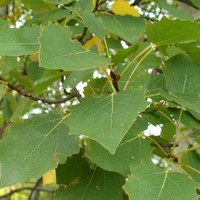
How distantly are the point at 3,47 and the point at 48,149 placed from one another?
27cm

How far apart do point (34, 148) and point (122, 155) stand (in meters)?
0.23

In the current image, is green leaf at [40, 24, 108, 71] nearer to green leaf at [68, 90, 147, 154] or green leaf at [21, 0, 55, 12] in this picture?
green leaf at [68, 90, 147, 154]

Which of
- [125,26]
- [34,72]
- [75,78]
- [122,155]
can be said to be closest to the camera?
[122,155]

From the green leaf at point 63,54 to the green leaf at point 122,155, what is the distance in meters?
0.28

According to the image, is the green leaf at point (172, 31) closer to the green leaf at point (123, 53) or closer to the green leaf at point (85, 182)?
the green leaf at point (123, 53)

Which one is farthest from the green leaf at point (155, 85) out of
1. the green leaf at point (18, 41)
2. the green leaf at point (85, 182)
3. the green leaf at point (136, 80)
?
the green leaf at point (18, 41)

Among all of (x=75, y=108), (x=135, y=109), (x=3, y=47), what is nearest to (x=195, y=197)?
(x=135, y=109)

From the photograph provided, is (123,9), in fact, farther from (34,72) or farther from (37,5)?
(34,72)

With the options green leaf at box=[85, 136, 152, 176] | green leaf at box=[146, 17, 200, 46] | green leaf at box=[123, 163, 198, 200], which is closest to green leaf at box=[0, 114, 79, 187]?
green leaf at box=[85, 136, 152, 176]

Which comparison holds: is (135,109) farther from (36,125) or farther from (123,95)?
(36,125)

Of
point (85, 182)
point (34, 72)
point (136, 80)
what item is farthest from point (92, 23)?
point (34, 72)

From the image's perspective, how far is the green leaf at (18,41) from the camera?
3.57ft

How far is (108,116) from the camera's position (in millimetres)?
1013

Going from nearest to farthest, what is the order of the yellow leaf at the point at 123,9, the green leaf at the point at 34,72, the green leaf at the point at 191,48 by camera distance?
the green leaf at the point at 191,48
the yellow leaf at the point at 123,9
the green leaf at the point at 34,72
